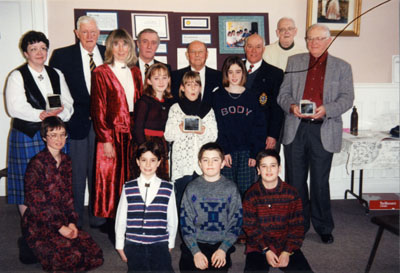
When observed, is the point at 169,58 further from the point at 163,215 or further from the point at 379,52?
the point at 379,52

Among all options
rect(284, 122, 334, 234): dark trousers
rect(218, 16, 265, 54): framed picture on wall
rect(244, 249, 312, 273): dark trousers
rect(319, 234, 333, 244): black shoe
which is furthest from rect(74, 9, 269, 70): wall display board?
rect(244, 249, 312, 273): dark trousers

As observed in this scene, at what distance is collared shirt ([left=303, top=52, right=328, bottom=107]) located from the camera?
300 centimetres

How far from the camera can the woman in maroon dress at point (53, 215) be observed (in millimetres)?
2500

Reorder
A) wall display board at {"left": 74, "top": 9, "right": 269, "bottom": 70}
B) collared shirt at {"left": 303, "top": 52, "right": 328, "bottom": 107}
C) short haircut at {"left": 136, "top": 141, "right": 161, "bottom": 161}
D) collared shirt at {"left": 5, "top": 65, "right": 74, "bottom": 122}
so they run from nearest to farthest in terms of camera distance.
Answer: short haircut at {"left": 136, "top": 141, "right": 161, "bottom": 161}
collared shirt at {"left": 5, "top": 65, "right": 74, "bottom": 122}
collared shirt at {"left": 303, "top": 52, "right": 328, "bottom": 107}
wall display board at {"left": 74, "top": 9, "right": 269, "bottom": 70}

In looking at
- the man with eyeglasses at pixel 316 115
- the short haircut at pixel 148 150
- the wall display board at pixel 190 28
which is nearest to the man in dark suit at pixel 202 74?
the man with eyeglasses at pixel 316 115

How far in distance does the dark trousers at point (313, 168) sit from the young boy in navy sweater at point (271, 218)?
0.70 m

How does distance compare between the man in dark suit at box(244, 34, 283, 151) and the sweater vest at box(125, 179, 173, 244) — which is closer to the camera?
the sweater vest at box(125, 179, 173, 244)

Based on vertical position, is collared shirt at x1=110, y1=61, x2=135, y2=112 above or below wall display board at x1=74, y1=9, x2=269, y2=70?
below

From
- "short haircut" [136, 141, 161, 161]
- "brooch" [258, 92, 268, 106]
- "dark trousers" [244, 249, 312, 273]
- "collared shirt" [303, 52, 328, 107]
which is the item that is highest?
"collared shirt" [303, 52, 328, 107]

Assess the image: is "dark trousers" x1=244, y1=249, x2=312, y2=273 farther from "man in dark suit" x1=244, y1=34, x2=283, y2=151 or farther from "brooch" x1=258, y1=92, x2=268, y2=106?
"brooch" x1=258, y1=92, x2=268, y2=106

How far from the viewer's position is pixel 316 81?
3.01m

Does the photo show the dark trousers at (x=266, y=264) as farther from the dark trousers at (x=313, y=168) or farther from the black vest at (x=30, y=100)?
the black vest at (x=30, y=100)

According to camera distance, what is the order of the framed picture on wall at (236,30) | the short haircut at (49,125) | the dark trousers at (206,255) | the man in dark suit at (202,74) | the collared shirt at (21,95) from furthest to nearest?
1. the framed picture on wall at (236,30)
2. the man in dark suit at (202,74)
3. the collared shirt at (21,95)
4. the short haircut at (49,125)
5. the dark trousers at (206,255)

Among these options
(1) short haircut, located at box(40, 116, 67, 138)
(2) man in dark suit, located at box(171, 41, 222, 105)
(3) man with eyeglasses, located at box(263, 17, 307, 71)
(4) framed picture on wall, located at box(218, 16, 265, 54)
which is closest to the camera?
(1) short haircut, located at box(40, 116, 67, 138)
